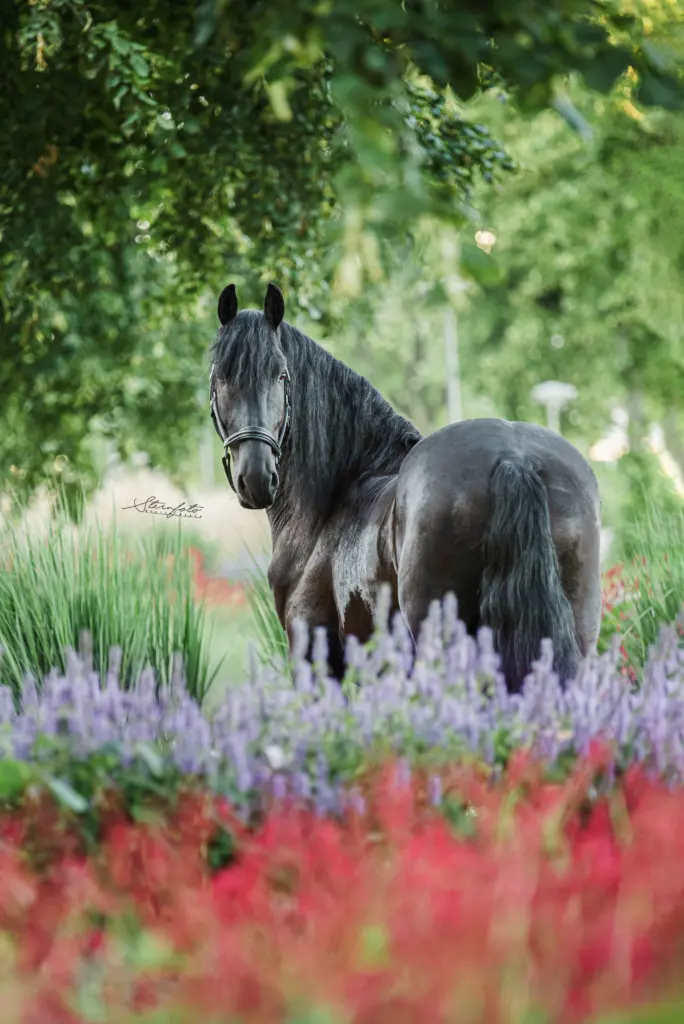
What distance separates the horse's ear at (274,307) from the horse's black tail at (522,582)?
1255mm

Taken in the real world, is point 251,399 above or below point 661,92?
below

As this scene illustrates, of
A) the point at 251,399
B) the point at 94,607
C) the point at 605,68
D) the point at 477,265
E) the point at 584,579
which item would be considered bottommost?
the point at 94,607

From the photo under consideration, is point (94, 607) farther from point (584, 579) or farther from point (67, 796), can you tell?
point (67, 796)

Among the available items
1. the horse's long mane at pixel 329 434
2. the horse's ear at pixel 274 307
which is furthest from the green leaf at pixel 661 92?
the horse's long mane at pixel 329 434

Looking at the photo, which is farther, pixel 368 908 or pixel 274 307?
pixel 274 307

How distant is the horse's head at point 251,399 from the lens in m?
4.29

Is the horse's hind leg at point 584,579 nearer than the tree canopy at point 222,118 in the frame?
No

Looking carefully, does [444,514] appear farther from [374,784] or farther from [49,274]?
[49,274]

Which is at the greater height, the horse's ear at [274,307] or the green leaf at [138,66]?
the green leaf at [138,66]

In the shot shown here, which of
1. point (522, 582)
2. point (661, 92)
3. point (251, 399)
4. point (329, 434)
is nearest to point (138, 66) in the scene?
point (329, 434)

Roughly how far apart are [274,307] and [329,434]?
545 millimetres

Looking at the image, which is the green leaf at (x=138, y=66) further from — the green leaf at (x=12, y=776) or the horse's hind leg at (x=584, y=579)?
the green leaf at (x=12, y=776)

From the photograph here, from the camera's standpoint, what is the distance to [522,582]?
141 inches

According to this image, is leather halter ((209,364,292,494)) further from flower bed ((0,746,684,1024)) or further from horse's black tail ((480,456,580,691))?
flower bed ((0,746,684,1024))
